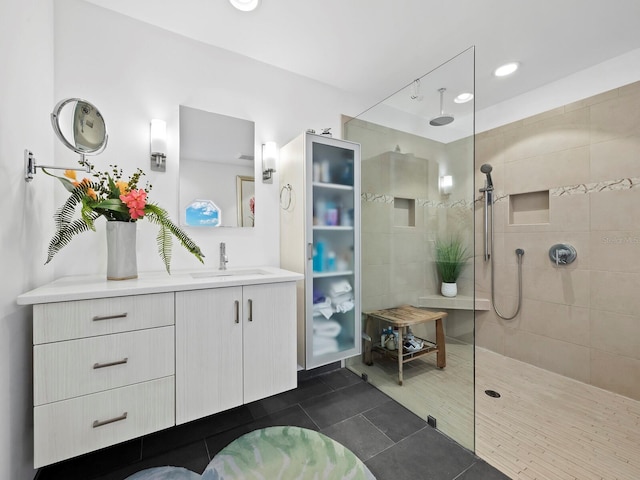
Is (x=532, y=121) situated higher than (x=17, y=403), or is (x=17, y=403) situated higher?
(x=532, y=121)

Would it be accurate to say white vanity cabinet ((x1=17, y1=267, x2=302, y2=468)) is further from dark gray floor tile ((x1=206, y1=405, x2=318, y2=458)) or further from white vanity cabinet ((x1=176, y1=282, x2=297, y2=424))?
dark gray floor tile ((x1=206, y1=405, x2=318, y2=458))

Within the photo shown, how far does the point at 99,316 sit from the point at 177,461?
33.0 inches

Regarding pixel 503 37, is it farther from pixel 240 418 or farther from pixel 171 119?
pixel 240 418

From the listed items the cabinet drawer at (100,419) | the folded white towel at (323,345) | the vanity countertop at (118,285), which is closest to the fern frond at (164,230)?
the vanity countertop at (118,285)

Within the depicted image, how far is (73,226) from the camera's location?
1.24 meters

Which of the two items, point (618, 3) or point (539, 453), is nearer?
point (539, 453)

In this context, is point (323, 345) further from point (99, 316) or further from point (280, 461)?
point (99, 316)

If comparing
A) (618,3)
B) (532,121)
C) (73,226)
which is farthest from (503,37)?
(73,226)

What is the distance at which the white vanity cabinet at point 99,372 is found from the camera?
105cm

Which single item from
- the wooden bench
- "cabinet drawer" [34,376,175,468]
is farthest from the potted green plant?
"cabinet drawer" [34,376,175,468]

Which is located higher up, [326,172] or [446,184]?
[326,172]

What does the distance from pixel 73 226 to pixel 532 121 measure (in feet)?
11.2

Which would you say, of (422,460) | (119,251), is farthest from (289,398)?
(119,251)

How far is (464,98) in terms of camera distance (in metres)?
1.55
